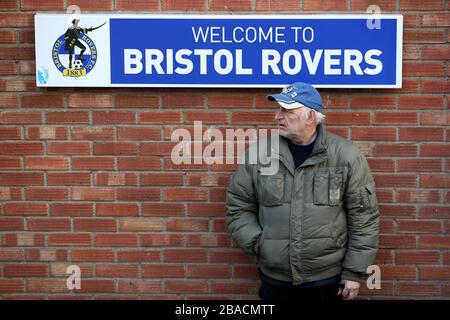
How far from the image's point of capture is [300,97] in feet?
9.49

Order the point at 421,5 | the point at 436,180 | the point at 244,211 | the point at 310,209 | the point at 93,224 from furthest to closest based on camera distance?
the point at 93,224 < the point at 436,180 < the point at 421,5 < the point at 244,211 < the point at 310,209

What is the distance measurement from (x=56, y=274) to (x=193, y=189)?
104 cm

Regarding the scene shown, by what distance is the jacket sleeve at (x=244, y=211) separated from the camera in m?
2.97

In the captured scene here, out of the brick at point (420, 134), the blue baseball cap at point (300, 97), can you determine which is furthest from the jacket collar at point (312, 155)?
the brick at point (420, 134)

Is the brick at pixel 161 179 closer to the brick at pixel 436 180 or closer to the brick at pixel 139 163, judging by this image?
the brick at pixel 139 163

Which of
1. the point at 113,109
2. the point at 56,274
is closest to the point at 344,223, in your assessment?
the point at 113,109

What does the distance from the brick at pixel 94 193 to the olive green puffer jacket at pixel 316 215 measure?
0.94 meters

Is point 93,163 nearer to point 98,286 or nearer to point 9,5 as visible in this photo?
point 98,286

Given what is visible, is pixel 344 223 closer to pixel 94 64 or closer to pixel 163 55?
pixel 163 55

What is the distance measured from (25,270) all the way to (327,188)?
6.57ft

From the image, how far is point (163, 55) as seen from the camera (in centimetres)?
328

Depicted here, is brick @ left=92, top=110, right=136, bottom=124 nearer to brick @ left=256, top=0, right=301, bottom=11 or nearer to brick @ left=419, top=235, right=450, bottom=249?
brick @ left=256, top=0, right=301, bottom=11

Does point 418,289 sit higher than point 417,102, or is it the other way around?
point 417,102

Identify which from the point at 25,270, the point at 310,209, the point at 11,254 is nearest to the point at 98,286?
the point at 25,270
